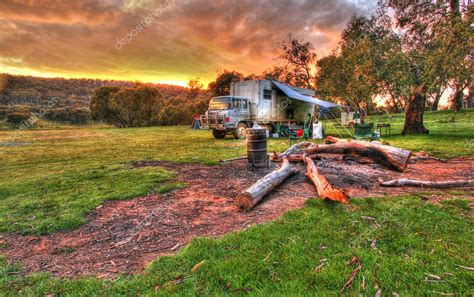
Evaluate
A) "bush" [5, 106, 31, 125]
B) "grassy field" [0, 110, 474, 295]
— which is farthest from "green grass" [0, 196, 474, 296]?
"bush" [5, 106, 31, 125]

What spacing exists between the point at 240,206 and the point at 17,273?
288 cm

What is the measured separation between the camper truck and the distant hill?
31761 millimetres

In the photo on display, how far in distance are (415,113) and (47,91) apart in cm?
7174

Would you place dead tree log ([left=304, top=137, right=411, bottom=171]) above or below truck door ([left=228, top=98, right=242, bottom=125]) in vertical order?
below

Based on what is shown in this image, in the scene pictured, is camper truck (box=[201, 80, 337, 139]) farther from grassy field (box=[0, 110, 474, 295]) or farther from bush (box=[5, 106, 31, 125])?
bush (box=[5, 106, 31, 125])

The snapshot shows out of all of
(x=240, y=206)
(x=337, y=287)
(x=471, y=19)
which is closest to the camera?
(x=337, y=287)

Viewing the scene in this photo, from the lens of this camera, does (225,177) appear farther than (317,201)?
Yes

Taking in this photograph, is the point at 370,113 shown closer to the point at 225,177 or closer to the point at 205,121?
the point at 205,121

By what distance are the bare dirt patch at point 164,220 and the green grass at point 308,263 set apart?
0.27 meters

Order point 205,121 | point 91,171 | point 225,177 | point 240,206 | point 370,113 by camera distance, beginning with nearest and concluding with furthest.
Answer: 1. point 240,206
2. point 225,177
3. point 91,171
4. point 205,121
5. point 370,113

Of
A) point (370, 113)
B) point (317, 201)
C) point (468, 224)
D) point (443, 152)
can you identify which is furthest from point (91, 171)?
point (370, 113)

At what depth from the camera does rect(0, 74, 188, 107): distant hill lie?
164 feet

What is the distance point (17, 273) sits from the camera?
8.86 feet

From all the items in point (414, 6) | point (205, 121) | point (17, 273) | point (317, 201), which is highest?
point (414, 6)
